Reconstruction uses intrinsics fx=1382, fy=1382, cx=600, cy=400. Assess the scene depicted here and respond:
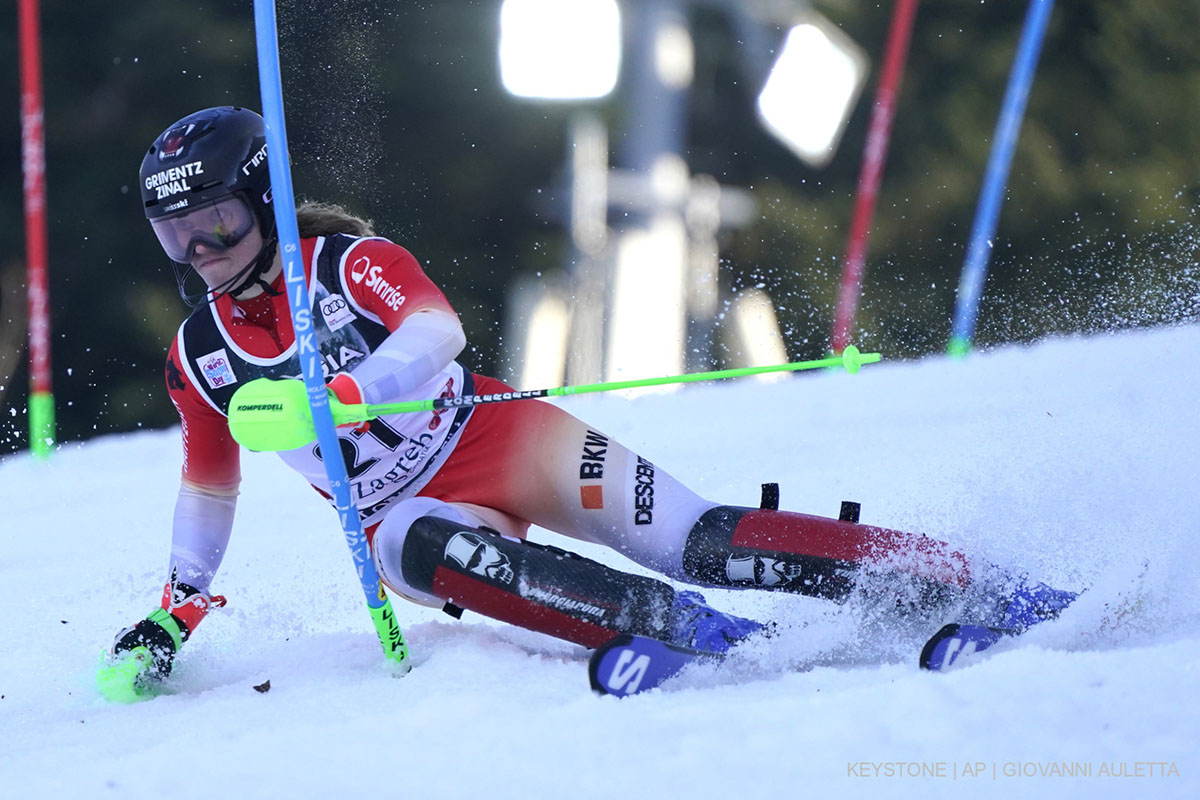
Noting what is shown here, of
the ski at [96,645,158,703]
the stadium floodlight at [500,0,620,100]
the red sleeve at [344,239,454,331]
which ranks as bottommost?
the ski at [96,645,158,703]

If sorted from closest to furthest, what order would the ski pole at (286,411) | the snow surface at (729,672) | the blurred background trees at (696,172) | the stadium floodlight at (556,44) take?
1. the snow surface at (729,672)
2. the ski pole at (286,411)
3. the stadium floodlight at (556,44)
4. the blurred background trees at (696,172)

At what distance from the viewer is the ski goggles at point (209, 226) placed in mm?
2412

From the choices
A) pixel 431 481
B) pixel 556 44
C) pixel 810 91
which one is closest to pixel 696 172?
pixel 810 91

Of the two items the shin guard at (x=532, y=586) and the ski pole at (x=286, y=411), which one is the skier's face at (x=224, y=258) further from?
the shin guard at (x=532, y=586)

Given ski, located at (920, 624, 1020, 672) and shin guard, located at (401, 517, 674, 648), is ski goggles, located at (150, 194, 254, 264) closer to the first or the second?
shin guard, located at (401, 517, 674, 648)

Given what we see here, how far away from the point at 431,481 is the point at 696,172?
946cm

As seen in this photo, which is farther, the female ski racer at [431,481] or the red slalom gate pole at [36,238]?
Result: the red slalom gate pole at [36,238]

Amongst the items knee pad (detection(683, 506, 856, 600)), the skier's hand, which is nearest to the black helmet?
the skier's hand

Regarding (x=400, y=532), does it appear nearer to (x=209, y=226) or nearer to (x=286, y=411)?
(x=286, y=411)

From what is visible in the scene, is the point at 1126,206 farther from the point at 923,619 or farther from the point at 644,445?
the point at 923,619

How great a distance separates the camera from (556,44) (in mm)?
7688

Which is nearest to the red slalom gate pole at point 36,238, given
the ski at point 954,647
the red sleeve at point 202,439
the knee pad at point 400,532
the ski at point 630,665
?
the red sleeve at point 202,439

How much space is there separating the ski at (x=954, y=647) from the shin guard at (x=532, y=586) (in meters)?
0.44

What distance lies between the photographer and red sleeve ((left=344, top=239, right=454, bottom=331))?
7.84 feet
